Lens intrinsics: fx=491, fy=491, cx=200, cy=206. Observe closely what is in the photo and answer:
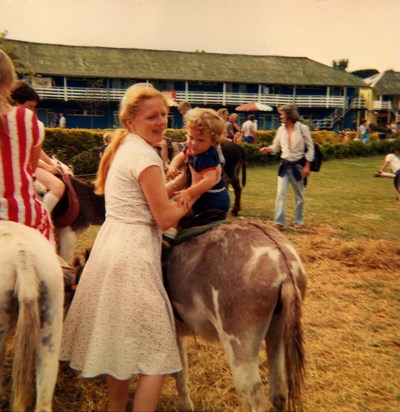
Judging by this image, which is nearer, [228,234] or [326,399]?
[228,234]

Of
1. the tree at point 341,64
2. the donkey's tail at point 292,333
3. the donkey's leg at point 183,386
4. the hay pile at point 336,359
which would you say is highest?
the tree at point 341,64

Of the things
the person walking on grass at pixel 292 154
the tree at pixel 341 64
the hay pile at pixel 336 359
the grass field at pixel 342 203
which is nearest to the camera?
the hay pile at pixel 336 359

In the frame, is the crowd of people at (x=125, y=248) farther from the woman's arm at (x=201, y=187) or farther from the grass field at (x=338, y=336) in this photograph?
the grass field at (x=338, y=336)

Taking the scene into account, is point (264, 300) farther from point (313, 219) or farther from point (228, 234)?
point (313, 219)

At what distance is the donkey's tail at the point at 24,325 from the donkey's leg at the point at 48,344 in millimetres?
124

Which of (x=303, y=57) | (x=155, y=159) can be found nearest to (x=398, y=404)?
(x=155, y=159)

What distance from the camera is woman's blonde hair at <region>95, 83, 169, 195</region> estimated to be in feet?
9.27

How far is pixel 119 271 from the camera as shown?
2756mm

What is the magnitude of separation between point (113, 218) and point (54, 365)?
2.82 feet

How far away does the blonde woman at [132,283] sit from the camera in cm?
275

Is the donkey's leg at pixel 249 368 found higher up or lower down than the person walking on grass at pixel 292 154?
lower down

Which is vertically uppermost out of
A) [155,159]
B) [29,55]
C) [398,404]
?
[29,55]

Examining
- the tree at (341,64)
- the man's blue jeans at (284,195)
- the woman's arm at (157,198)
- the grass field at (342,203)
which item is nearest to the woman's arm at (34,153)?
the woman's arm at (157,198)

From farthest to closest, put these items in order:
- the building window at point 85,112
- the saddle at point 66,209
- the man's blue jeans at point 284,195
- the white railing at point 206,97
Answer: the building window at point 85,112 → the white railing at point 206,97 → the man's blue jeans at point 284,195 → the saddle at point 66,209
